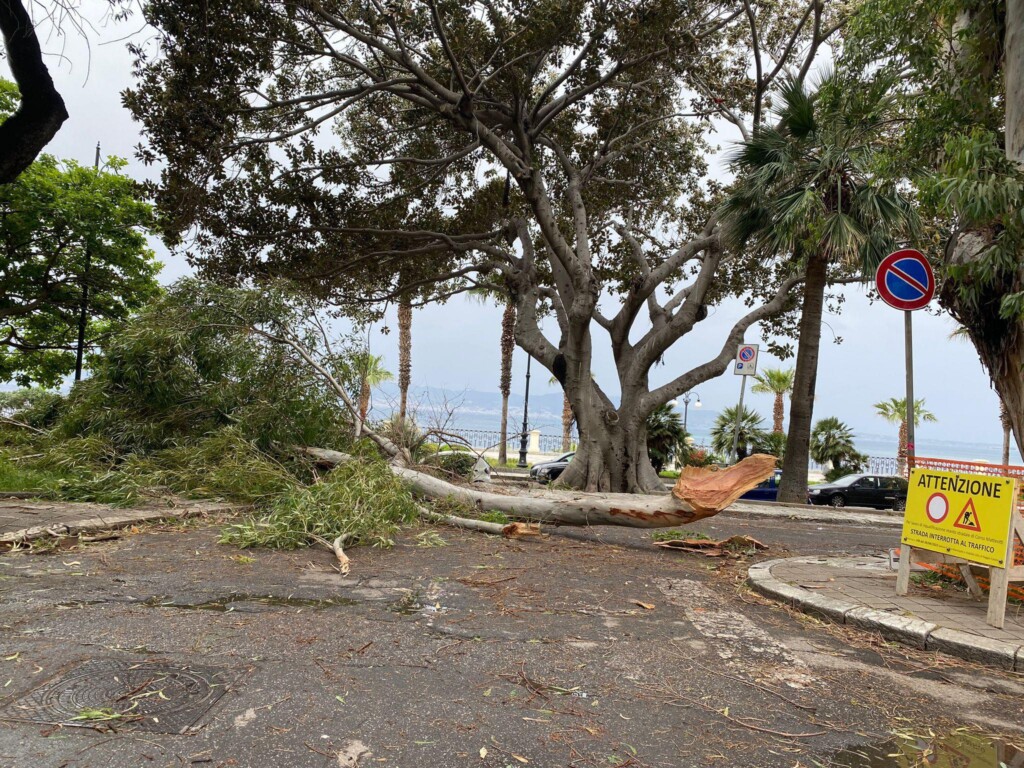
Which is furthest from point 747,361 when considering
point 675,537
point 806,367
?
point 675,537

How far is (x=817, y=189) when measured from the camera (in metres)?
12.2

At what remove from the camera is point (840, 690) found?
11.5ft

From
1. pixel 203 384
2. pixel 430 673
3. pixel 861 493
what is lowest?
pixel 861 493

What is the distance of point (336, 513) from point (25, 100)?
4.75m

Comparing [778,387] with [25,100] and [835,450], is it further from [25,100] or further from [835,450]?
[25,100]

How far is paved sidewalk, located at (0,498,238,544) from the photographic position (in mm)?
5926

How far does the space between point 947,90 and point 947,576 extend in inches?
198

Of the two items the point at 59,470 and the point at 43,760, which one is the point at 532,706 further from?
the point at 59,470

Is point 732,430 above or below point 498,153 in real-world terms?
below

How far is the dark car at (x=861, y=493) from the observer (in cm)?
2108

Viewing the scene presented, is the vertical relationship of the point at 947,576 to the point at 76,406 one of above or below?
below

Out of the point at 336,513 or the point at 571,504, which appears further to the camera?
the point at 571,504

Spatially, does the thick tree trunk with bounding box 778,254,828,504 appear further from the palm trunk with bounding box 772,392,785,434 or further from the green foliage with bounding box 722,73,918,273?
the palm trunk with bounding box 772,392,785,434

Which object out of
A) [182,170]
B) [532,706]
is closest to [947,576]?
[532,706]
